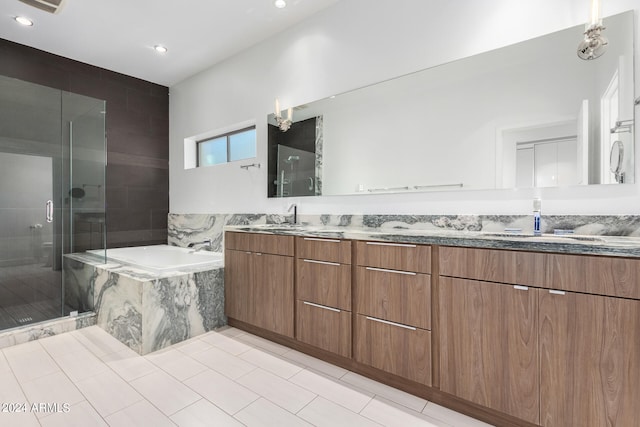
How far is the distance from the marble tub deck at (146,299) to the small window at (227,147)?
1380 mm

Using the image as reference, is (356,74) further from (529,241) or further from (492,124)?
(529,241)

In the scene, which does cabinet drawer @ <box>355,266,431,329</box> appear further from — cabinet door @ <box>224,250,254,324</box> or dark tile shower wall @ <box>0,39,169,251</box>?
dark tile shower wall @ <box>0,39,169,251</box>

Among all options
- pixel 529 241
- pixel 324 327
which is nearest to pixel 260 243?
pixel 324 327

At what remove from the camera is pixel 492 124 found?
6.01 feet

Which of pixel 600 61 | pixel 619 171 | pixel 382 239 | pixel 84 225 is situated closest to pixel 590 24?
pixel 600 61

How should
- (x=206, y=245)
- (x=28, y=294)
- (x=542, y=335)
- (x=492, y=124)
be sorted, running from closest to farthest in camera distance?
(x=542, y=335) < (x=492, y=124) < (x=28, y=294) < (x=206, y=245)

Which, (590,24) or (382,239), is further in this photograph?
(382,239)

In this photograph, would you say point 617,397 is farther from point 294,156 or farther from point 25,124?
point 25,124

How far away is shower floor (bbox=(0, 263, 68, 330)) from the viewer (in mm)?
2475

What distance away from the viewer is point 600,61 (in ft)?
5.08

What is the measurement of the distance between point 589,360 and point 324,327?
130cm

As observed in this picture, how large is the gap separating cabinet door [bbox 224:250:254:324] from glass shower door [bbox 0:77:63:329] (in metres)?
1.46

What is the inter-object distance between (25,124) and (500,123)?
3.58m

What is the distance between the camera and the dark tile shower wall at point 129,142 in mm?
3412
